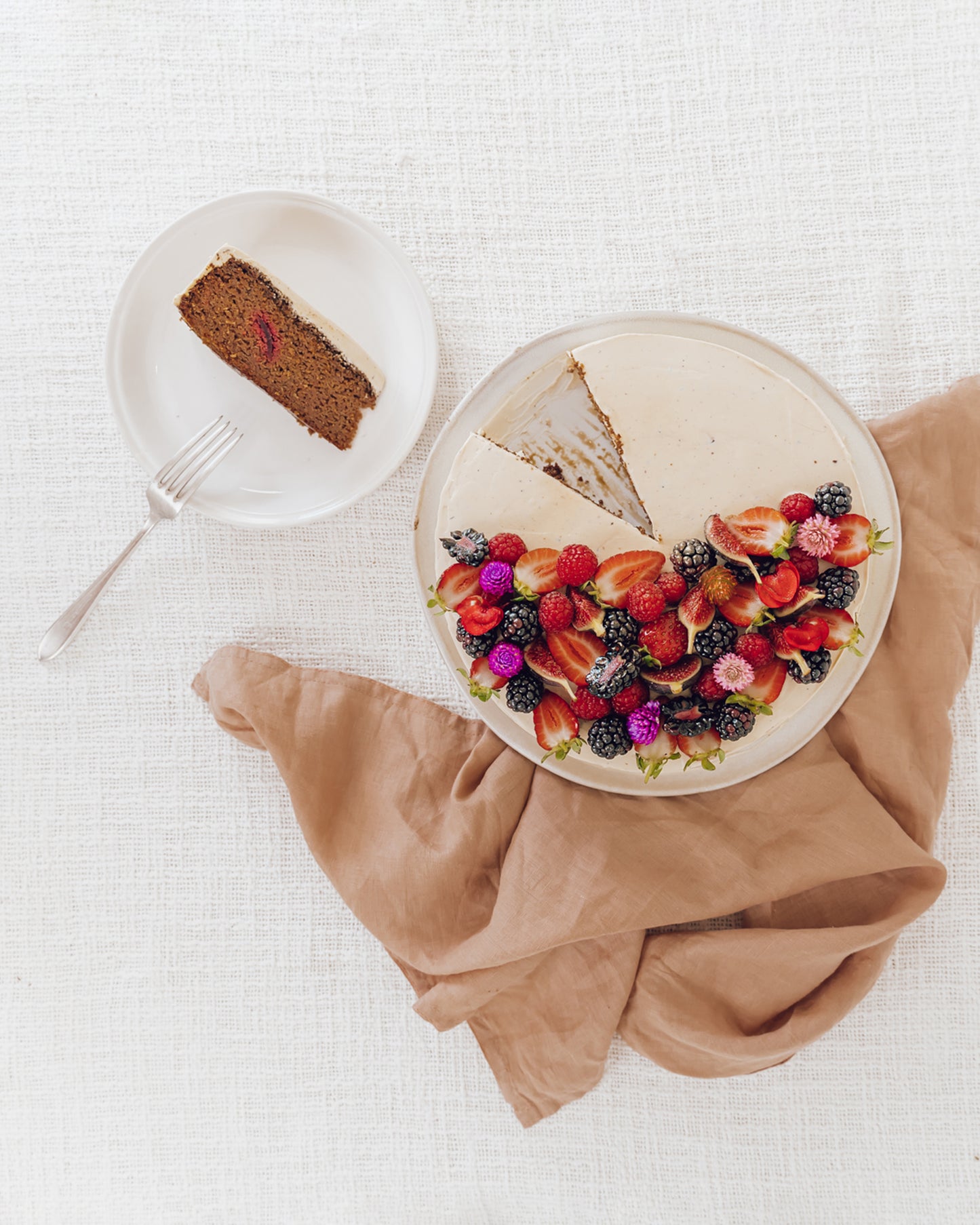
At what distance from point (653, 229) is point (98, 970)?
87.3 inches

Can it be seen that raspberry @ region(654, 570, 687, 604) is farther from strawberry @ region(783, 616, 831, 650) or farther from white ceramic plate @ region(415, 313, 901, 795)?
white ceramic plate @ region(415, 313, 901, 795)

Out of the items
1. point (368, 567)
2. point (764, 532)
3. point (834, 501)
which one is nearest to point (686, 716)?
point (764, 532)

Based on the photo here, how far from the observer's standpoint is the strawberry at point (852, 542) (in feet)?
5.50

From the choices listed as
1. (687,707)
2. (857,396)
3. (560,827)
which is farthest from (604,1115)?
(857,396)

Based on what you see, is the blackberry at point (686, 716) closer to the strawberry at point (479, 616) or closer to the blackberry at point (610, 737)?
the blackberry at point (610, 737)

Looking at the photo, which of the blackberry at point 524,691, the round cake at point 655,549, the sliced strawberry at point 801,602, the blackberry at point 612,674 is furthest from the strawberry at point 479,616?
the sliced strawberry at point 801,602

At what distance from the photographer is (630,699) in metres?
Result: 1.71

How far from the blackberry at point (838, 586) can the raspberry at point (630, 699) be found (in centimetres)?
40

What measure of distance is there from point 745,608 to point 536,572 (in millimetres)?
418

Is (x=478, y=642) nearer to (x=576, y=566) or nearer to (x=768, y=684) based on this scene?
(x=576, y=566)

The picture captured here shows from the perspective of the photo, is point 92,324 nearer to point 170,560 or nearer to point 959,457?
point 170,560

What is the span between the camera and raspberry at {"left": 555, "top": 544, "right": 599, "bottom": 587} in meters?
1.69

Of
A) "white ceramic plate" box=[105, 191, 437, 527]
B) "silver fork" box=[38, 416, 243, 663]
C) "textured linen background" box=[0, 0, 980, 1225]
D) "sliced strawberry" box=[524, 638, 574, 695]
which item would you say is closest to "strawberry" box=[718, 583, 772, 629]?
"sliced strawberry" box=[524, 638, 574, 695]

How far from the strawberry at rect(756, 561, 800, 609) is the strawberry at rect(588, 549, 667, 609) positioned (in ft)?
0.74
